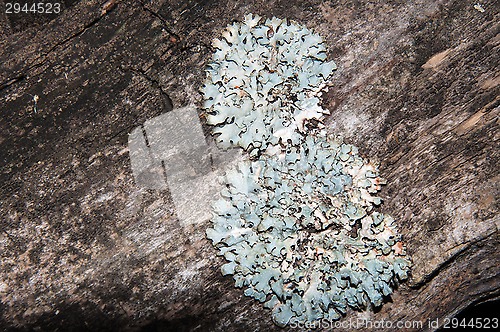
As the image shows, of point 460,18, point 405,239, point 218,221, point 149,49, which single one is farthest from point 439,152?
point 149,49

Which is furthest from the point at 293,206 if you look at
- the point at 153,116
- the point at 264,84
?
the point at 153,116

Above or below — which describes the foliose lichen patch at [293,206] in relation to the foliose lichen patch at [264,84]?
below

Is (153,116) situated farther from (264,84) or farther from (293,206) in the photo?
(293,206)

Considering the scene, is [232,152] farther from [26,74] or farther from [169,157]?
[26,74]

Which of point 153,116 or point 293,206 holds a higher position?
point 153,116
